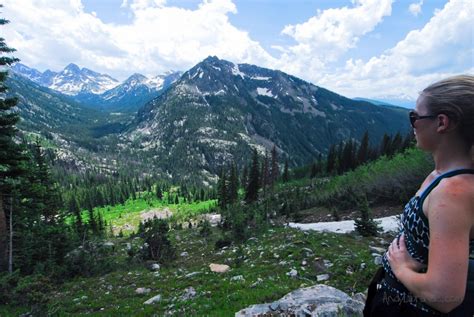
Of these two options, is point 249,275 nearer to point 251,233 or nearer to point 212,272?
point 212,272

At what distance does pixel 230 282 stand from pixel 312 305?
6.11 meters

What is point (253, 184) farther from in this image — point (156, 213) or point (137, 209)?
point (137, 209)

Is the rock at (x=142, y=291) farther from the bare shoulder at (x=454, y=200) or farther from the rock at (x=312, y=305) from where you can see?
the bare shoulder at (x=454, y=200)

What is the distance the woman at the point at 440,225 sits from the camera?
1953 mm

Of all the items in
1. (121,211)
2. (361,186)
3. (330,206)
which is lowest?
(121,211)

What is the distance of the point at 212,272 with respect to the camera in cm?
1602

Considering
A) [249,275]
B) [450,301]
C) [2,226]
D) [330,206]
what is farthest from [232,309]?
[330,206]

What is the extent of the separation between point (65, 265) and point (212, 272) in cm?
1005

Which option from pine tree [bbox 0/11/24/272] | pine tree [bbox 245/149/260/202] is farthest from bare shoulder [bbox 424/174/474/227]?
pine tree [bbox 245/149/260/202]

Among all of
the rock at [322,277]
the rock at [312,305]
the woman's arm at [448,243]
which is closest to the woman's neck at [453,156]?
the woman's arm at [448,243]

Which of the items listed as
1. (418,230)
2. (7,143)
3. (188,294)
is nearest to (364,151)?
→ (188,294)

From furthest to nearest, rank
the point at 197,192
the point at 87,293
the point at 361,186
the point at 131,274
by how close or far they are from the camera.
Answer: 1. the point at 197,192
2. the point at 361,186
3. the point at 131,274
4. the point at 87,293

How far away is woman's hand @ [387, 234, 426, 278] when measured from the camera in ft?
7.85

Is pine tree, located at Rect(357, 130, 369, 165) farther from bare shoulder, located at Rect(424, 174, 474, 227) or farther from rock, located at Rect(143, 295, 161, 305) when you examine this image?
bare shoulder, located at Rect(424, 174, 474, 227)
